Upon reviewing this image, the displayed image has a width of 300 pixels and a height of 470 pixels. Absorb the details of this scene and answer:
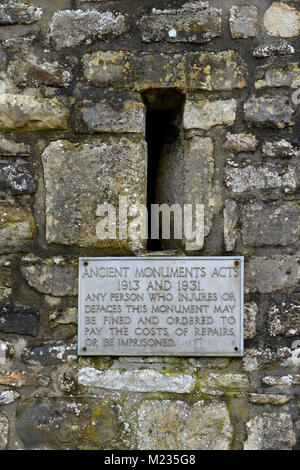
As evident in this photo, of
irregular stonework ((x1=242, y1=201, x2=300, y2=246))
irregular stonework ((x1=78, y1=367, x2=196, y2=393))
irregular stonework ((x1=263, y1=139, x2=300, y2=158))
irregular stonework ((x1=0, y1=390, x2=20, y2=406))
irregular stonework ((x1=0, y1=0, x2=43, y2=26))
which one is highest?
irregular stonework ((x1=0, y1=0, x2=43, y2=26))

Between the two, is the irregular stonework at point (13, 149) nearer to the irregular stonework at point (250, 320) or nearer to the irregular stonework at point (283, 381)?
the irregular stonework at point (250, 320)

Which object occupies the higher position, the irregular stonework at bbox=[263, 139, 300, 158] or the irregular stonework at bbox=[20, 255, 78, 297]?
the irregular stonework at bbox=[263, 139, 300, 158]

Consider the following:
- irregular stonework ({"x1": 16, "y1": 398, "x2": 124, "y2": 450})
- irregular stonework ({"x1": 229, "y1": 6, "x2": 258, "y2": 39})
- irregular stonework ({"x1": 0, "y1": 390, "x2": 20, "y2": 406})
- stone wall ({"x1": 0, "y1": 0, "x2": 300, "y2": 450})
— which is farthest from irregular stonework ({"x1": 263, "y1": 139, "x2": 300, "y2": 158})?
irregular stonework ({"x1": 0, "y1": 390, "x2": 20, "y2": 406})

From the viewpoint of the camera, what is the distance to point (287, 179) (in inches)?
93.6

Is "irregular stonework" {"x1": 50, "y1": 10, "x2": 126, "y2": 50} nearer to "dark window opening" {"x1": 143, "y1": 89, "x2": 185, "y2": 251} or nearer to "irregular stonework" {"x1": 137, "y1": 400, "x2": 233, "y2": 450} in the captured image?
"dark window opening" {"x1": 143, "y1": 89, "x2": 185, "y2": 251}

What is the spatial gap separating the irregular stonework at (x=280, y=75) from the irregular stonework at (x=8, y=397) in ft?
6.14

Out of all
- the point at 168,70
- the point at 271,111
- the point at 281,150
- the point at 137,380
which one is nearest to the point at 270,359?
the point at 137,380

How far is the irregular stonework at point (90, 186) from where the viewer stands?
95.0 inches

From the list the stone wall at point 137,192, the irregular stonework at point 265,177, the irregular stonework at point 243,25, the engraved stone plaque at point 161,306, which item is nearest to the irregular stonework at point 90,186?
the stone wall at point 137,192

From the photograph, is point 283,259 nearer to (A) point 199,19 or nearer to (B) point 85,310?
(B) point 85,310

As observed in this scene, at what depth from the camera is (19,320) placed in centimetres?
243

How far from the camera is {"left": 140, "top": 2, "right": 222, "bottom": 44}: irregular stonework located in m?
2.40

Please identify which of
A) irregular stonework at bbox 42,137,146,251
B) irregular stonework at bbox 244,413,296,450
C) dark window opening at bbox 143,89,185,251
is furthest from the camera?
dark window opening at bbox 143,89,185,251
